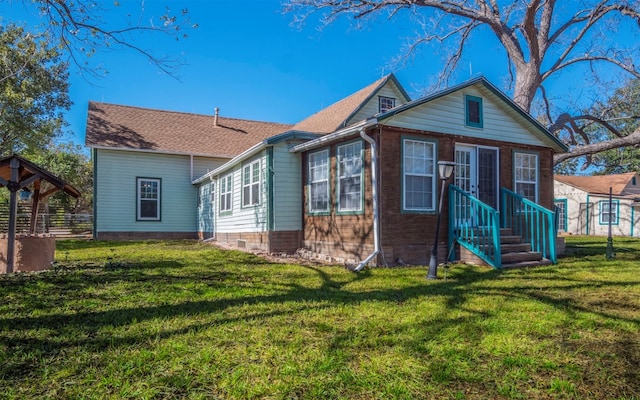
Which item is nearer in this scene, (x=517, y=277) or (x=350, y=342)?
(x=350, y=342)

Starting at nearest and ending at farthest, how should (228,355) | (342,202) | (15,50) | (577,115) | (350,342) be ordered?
(228,355) < (350,342) < (342,202) < (15,50) < (577,115)

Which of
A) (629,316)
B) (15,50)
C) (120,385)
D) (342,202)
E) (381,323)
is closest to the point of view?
(120,385)

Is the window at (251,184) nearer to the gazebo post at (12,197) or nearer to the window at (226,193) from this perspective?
the window at (226,193)

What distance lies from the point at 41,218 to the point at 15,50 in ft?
30.6

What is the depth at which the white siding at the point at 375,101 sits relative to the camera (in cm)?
1545

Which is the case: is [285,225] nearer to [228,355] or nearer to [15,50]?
[228,355]

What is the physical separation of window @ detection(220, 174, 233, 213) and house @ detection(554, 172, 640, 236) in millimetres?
18933

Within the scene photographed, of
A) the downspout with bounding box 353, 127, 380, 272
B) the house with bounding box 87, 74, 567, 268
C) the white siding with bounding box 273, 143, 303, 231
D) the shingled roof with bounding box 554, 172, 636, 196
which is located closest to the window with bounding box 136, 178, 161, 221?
the house with bounding box 87, 74, 567, 268

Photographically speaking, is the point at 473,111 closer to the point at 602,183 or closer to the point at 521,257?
the point at 521,257

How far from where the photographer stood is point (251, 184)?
38.6 feet

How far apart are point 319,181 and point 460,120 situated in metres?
3.54

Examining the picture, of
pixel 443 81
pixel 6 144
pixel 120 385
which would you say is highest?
pixel 443 81

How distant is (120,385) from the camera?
269cm

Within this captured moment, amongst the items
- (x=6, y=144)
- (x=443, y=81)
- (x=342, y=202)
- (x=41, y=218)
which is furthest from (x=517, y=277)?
(x=6, y=144)
